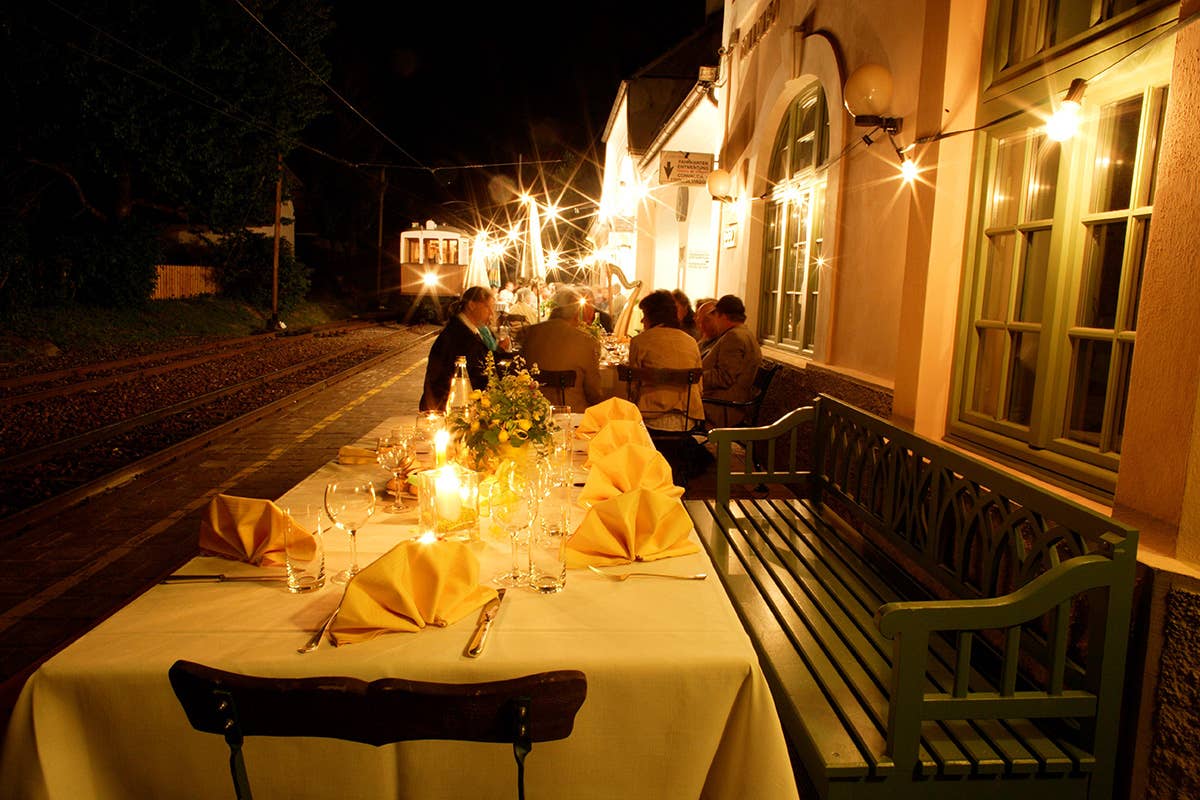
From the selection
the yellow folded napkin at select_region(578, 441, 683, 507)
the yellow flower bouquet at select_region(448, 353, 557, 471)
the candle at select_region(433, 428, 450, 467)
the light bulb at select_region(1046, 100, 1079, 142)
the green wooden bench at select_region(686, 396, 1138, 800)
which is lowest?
the green wooden bench at select_region(686, 396, 1138, 800)

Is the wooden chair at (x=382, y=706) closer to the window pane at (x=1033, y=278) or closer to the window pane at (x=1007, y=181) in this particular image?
the window pane at (x=1033, y=278)

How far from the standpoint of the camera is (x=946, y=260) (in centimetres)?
422

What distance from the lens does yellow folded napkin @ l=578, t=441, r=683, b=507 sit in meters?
3.33

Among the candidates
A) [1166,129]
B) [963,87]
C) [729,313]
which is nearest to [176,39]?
[729,313]

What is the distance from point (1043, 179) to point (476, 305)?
160 inches

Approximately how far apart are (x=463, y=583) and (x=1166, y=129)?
2.66 m

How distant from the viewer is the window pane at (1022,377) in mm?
3625

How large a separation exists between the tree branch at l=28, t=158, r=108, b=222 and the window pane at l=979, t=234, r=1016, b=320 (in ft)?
74.2

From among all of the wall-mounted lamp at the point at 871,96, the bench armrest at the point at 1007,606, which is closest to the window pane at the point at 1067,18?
the wall-mounted lamp at the point at 871,96

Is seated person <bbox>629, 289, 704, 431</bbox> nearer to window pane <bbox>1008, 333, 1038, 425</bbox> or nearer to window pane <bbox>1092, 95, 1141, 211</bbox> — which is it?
window pane <bbox>1008, 333, 1038, 425</bbox>

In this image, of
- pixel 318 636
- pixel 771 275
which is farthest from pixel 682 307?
pixel 318 636

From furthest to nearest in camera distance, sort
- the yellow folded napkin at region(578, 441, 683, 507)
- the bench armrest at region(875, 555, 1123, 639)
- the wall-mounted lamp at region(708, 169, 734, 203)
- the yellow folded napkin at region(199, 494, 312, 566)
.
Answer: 1. the wall-mounted lamp at region(708, 169, 734, 203)
2. the yellow folded napkin at region(578, 441, 683, 507)
3. the yellow folded napkin at region(199, 494, 312, 566)
4. the bench armrest at region(875, 555, 1123, 639)

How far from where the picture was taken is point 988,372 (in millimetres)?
4008

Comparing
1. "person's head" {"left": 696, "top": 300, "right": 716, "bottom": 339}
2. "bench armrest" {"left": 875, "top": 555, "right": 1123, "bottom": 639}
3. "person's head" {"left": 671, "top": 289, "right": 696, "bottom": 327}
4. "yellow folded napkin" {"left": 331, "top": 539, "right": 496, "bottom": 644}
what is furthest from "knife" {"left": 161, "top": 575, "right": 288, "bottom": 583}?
"person's head" {"left": 671, "top": 289, "right": 696, "bottom": 327}
